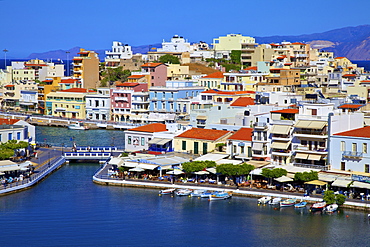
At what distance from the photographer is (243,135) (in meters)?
37.1

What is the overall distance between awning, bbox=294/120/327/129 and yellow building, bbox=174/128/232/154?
581 cm

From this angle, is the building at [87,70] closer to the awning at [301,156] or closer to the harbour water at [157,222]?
the harbour water at [157,222]

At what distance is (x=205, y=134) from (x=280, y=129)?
19.2 ft

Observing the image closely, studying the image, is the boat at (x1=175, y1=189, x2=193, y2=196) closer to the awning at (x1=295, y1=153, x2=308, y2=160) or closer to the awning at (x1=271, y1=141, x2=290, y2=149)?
the awning at (x1=271, y1=141, x2=290, y2=149)

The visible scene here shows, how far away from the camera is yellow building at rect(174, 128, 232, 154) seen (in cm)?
3838

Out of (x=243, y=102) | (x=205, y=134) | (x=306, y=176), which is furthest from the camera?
→ (x=243, y=102)

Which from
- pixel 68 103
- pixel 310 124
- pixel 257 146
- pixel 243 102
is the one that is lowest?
pixel 257 146

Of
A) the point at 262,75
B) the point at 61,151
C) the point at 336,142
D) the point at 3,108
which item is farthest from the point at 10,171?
the point at 3,108

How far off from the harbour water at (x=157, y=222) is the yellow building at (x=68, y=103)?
37.0 m

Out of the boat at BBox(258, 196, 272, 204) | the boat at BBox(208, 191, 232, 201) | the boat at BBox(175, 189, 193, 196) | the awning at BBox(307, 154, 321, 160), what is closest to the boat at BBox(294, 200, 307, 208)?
the boat at BBox(258, 196, 272, 204)

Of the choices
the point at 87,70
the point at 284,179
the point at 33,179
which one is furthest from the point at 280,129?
the point at 87,70

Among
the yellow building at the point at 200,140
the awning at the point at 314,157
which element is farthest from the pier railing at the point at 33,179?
the awning at the point at 314,157

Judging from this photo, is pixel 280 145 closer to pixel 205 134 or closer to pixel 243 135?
pixel 243 135

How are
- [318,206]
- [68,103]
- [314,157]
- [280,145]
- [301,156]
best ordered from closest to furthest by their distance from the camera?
[318,206], [314,157], [301,156], [280,145], [68,103]
